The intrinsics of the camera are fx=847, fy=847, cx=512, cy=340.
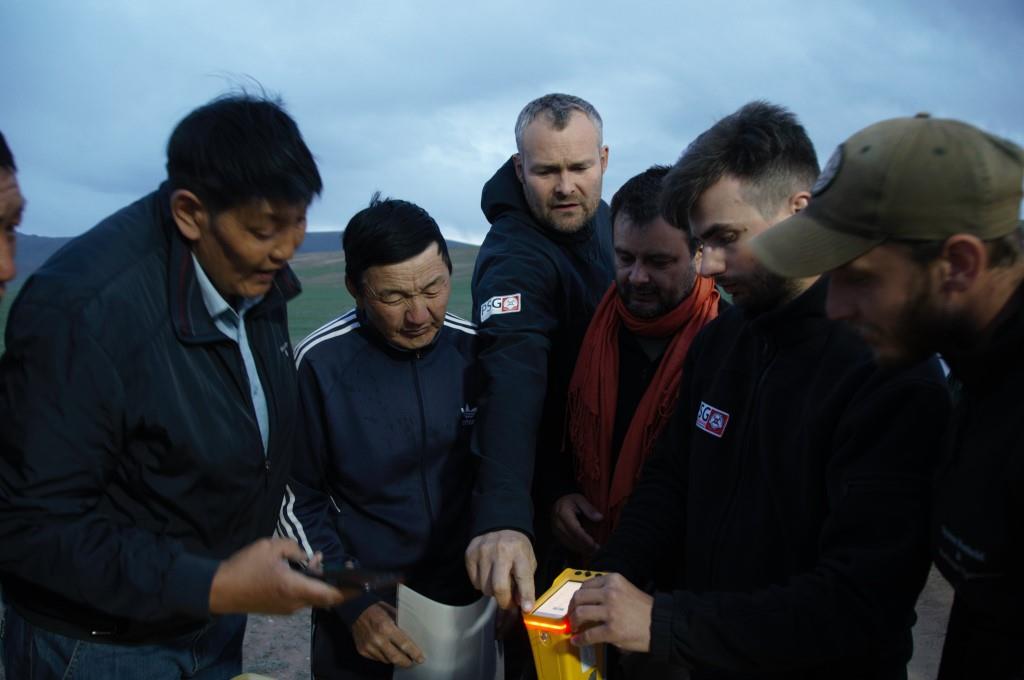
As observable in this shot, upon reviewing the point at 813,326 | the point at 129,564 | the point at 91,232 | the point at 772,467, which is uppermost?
the point at 91,232

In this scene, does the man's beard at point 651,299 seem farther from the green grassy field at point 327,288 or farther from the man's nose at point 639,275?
the green grassy field at point 327,288

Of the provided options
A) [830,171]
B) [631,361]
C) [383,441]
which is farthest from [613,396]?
[830,171]

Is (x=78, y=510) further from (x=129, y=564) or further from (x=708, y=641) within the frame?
(x=708, y=641)

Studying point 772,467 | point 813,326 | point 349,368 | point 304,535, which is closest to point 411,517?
point 304,535

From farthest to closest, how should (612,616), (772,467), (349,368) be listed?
(349,368) → (772,467) → (612,616)

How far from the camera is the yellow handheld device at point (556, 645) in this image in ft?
5.45

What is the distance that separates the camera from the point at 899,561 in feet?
5.02

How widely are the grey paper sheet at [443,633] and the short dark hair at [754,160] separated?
118 centimetres

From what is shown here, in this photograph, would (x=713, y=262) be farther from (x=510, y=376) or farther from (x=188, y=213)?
(x=188, y=213)

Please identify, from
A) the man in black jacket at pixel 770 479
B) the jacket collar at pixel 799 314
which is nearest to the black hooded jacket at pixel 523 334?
the man in black jacket at pixel 770 479

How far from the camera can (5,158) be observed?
1.65m

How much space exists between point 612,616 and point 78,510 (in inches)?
39.3

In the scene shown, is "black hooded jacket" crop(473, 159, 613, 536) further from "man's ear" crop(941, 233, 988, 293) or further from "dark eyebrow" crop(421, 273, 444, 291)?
"man's ear" crop(941, 233, 988, 293)

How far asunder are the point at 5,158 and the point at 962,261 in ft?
5.71
